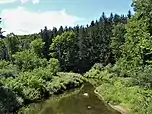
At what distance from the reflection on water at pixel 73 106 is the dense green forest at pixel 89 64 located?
5.59 feet

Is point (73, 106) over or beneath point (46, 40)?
beneath

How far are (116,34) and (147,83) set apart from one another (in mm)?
47331

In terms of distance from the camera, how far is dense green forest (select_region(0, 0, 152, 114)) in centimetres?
3497

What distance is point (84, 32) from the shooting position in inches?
3684

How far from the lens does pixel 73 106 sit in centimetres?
4047

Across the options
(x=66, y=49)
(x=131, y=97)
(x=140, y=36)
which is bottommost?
(x=131, y=97)

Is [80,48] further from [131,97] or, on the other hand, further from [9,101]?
[9,101]

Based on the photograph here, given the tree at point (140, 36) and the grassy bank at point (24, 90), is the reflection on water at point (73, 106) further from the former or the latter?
the tree at point (140, 36)

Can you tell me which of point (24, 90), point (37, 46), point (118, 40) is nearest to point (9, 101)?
point (24, 90)

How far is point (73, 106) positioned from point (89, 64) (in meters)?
50.7

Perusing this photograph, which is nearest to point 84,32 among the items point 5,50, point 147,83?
point 5,50

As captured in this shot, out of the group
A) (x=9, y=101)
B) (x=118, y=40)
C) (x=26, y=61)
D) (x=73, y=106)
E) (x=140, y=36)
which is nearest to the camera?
(x=9, y=101)

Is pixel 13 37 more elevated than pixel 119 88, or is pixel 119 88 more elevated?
pixel 13 37

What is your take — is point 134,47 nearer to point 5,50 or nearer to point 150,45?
point 150,45
